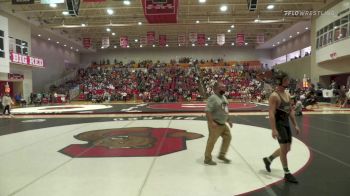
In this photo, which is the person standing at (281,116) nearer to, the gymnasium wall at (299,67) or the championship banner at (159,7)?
the championship banner at (159,7)

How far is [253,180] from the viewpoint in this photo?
476 cm

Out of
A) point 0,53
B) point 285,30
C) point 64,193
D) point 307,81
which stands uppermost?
point 285,30

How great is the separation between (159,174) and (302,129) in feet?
22.5

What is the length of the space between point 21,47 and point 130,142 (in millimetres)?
26179

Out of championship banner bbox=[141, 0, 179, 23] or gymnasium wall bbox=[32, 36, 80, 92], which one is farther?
gymnasium wall bbox=[32, 36, 80, 92]

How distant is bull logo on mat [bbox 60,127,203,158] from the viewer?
22.5 ft

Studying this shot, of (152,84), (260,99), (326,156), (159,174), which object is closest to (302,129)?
(326,156)

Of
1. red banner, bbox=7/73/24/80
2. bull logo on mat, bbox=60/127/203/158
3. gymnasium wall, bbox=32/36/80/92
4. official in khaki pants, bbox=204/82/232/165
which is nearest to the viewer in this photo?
official in khaki pants, bbox=204/82/232/165

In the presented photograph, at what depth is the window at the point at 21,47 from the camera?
29047 millimetres

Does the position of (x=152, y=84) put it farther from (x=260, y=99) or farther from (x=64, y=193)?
(x=64, y=193)

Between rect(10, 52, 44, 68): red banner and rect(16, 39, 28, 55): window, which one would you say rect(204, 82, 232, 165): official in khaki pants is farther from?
rect(16, 39, 28, 55): window

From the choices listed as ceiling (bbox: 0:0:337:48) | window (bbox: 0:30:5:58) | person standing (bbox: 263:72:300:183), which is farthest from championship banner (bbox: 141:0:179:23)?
window (bbox: 0:30:5:58)

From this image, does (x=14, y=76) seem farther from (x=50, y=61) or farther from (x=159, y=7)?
(x=159, y=7)

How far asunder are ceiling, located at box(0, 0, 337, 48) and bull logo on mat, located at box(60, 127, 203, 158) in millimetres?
18258
